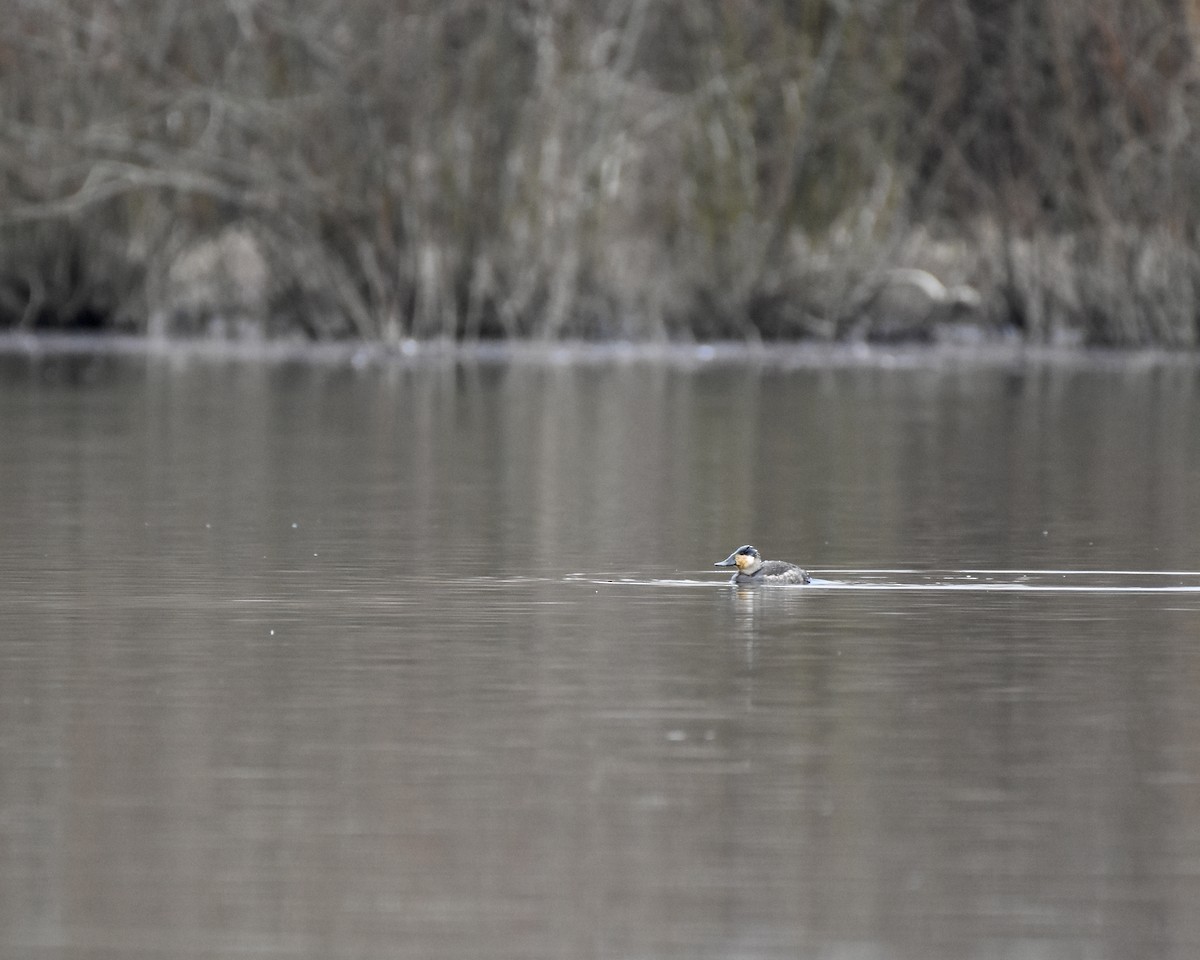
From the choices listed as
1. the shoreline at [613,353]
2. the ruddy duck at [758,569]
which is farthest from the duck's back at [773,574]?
the shoreline at [613,353]

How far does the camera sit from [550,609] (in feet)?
41.8

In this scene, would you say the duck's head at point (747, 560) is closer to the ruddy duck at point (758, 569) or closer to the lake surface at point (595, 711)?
the ruddy duck at point (758, 569)

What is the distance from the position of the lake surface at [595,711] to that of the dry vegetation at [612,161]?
14781 mm

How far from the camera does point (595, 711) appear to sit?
9.95 m

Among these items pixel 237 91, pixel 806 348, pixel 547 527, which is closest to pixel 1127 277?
pixel 806 348

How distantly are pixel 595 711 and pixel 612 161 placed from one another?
2849cm

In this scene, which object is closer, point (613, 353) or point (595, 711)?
point (595, 711)

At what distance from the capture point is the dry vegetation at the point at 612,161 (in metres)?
35.4

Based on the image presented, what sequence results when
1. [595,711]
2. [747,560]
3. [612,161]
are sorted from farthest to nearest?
1. [612,161]
2. [747,560]
3. [595,711]

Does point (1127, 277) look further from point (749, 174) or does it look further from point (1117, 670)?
point (1117, 670)

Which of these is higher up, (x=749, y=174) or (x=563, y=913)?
(x=749, y=174)

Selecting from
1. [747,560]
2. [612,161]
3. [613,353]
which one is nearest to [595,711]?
[747,560]

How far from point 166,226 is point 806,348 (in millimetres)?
7701

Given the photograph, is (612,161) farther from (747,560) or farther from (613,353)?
(747,560)
